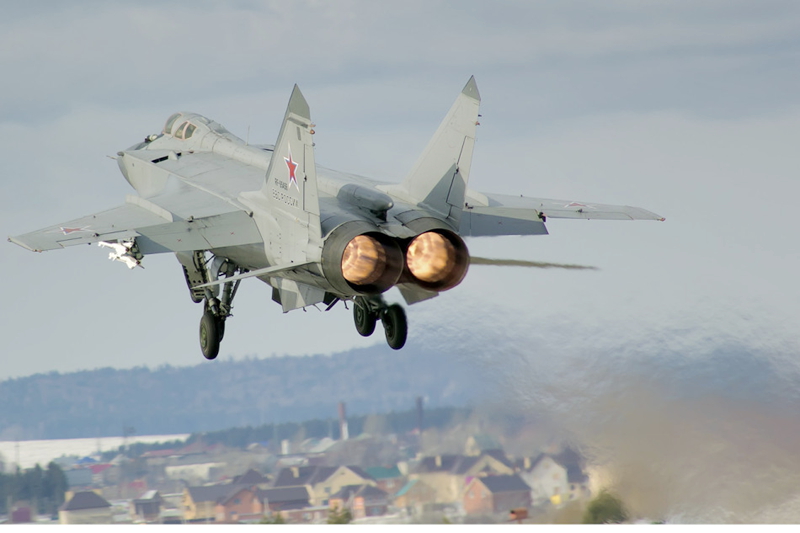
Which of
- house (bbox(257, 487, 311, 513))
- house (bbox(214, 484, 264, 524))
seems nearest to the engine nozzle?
house (bbox(257, 487, 311, 513))

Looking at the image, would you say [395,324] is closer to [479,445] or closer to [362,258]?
[362,258]

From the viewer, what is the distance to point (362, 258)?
18.1 meters

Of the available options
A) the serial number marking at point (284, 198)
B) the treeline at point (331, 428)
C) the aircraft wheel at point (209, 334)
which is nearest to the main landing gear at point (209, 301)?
the aircraft wheel at point (209, 334)

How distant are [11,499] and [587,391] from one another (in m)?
15.6

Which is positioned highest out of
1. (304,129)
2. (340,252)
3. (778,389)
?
(304,129)

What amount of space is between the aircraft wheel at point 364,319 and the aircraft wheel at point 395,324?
1.32ft

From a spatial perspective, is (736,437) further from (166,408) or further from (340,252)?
(166,408)

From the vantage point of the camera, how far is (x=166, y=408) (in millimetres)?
35406

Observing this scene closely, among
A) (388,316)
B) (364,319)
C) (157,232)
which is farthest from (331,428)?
(157,232)

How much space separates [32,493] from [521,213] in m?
16.2

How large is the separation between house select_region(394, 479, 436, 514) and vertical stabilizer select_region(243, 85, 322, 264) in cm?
801

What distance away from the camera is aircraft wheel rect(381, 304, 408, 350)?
21344mm
